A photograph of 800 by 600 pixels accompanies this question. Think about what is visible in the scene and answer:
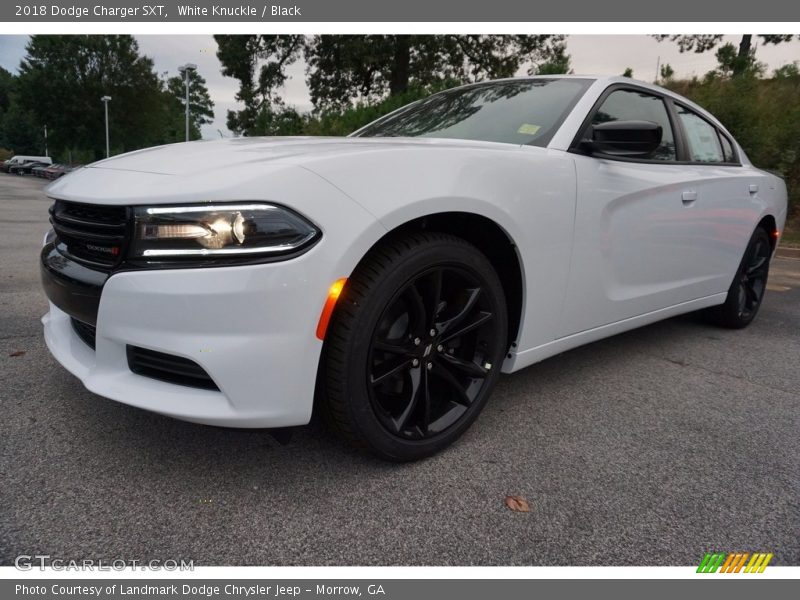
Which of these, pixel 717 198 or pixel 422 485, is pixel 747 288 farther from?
pixel 422 485

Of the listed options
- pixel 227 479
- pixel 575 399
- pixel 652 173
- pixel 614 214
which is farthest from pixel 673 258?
pixel 227 479

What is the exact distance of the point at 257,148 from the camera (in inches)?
76.5

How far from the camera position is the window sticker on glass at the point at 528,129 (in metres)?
2.36

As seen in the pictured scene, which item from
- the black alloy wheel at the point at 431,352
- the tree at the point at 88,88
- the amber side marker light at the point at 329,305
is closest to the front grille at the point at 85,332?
the amber side marker light at the point at 329,305

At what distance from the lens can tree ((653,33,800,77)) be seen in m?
12.5

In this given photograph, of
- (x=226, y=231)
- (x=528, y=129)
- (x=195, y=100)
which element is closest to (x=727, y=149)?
(x=528, y=129)

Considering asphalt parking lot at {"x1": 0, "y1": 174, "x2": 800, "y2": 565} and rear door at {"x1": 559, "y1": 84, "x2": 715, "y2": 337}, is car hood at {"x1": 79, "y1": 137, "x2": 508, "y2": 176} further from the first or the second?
asphalt parking lot at {"x1": 0, "y1": 174, "x2": 800, "y2": 565}

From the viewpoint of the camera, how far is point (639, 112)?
290 cm

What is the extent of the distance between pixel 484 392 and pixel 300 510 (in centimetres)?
81

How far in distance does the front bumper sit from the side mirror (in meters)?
1.37

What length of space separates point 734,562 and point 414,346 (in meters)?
1.13

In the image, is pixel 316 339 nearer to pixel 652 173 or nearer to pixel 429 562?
pixel 429 562

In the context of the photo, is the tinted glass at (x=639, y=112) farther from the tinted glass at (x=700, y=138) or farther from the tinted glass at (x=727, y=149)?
the tinted glass at (x=727, y=149)

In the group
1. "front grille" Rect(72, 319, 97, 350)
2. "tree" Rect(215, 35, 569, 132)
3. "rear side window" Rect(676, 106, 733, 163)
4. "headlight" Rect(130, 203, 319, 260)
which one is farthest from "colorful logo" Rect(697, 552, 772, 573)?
"tree" Rect(215, 35, 569, 132)
